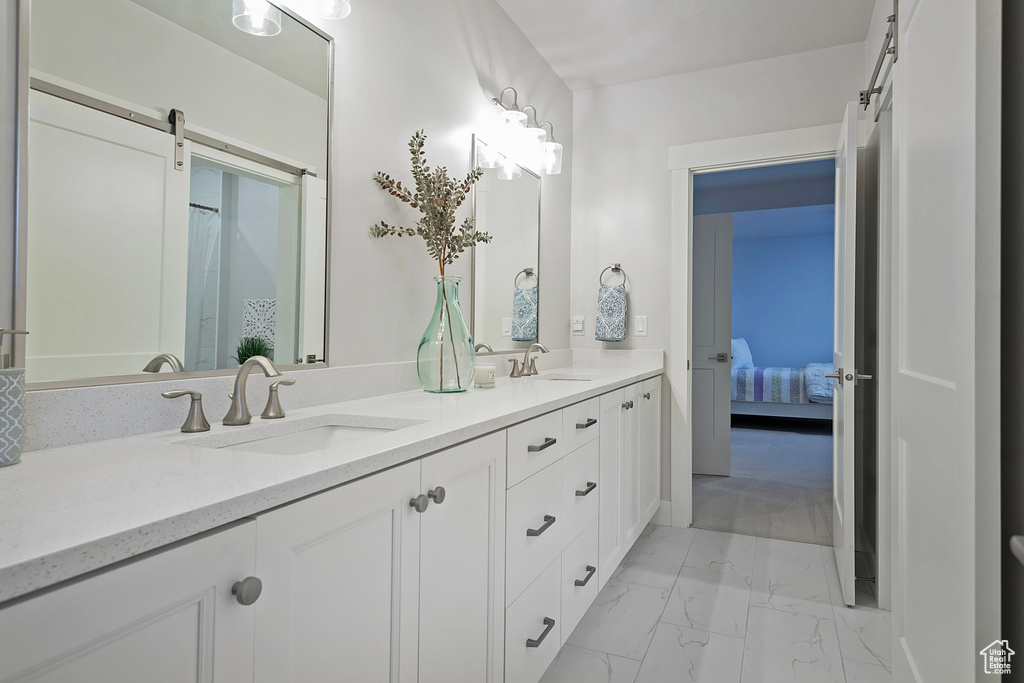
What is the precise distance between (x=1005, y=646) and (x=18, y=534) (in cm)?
129

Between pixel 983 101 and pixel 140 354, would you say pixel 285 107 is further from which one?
pixel 983 101

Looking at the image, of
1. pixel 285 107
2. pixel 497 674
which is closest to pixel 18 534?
pixel 497 674

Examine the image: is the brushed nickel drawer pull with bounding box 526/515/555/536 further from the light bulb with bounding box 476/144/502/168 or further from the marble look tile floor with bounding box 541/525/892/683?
the light bulb with bounding box 476/144/502/168

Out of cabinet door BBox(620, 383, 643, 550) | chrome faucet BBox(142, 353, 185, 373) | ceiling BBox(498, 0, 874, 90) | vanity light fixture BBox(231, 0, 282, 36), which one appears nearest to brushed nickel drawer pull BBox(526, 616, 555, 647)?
cabinet door BBox(620, 383, 643, 550)

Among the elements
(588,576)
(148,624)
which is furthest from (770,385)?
(148,624)

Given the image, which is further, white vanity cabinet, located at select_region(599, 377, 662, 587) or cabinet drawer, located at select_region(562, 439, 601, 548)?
white vanity cabinet, located at select_region(599, 377, 662, 587)

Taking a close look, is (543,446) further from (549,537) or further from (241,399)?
(241,399)

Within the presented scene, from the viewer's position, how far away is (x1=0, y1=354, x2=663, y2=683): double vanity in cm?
56

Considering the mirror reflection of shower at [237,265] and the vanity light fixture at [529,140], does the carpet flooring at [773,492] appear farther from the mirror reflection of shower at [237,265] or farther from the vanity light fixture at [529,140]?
the mirror reflection of shower at [237,265]

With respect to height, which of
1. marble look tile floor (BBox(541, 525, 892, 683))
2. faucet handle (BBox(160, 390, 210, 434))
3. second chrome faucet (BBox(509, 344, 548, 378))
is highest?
second chrome faucet (BBox(509, 344, 548, 378))

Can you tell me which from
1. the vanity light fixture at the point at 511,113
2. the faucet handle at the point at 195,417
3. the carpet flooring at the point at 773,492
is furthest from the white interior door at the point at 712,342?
the faucet handle at the point at 195,417

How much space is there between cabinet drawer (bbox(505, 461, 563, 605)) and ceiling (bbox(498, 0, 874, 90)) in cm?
219

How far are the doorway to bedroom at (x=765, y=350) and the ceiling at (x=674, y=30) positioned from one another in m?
1.46
